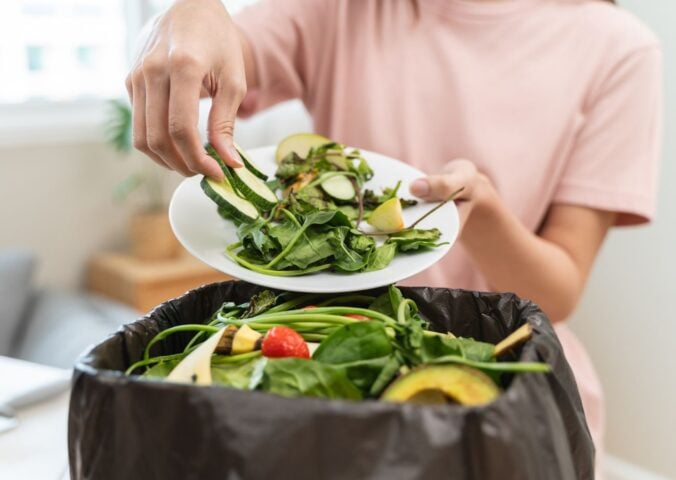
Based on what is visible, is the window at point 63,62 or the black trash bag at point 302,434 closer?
the black trash bag at point 302,434

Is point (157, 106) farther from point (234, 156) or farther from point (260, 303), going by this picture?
point (260, 303)

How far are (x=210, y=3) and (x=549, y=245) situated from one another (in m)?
0.64

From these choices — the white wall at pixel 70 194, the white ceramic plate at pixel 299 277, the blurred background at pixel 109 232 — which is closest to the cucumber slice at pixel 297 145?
the white ceramic plate at pixel 299 277

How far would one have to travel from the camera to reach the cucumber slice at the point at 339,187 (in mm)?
796

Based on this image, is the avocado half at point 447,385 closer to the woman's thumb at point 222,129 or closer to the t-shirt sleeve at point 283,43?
the woman's thumb at point 222,129

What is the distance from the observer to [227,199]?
70cm

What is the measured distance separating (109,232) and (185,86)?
1.94 metres

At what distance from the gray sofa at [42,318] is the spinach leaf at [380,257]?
119 centimetres

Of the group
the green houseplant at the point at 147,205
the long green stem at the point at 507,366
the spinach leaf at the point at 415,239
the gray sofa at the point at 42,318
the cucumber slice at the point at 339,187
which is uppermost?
the cucumber slice at the point at 339,187

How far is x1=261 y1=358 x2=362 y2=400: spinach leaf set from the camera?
47 cm

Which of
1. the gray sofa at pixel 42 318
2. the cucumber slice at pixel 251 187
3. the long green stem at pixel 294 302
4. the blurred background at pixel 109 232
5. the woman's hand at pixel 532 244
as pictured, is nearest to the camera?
the long green stem at pixel 294 302

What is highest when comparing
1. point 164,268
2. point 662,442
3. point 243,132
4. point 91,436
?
point 91,436

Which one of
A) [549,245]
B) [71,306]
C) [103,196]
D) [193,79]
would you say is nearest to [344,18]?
[549,245]

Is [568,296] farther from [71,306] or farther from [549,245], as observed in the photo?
[71,306]
